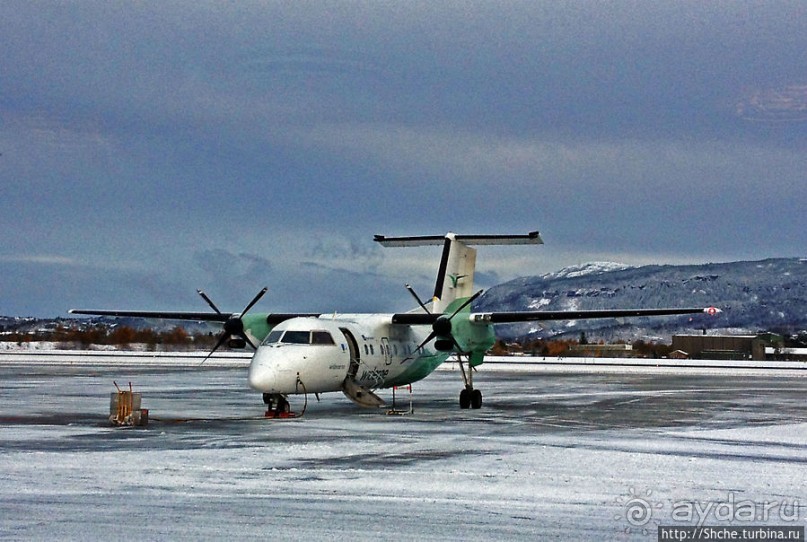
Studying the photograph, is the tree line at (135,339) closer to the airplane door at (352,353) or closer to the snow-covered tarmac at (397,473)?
the airplane door at (352,353)

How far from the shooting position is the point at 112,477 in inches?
530

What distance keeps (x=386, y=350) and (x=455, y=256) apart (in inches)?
187

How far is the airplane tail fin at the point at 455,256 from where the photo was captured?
3086cm

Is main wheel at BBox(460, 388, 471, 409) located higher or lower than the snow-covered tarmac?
higher

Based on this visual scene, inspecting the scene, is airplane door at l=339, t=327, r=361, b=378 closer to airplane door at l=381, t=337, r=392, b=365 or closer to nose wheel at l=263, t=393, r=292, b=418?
airplane door at l=381, t=337, r=392, b=365

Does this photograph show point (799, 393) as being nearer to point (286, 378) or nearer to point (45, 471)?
point (286, 378)

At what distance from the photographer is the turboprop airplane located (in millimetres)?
23969

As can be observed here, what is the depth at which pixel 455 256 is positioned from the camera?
104 ft

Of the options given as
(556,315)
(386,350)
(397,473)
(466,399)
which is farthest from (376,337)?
(397,473)

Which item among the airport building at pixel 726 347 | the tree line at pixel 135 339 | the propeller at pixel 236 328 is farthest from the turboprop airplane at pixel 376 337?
the airport building at pixel 726 347

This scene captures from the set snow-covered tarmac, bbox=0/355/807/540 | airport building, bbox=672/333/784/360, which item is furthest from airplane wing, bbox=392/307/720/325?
airport building, bbox=672/333/784/360

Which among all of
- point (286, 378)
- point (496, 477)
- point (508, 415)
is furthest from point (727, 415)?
point (496, 477)

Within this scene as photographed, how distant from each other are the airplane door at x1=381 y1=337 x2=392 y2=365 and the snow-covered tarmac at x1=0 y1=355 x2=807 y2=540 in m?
1.82

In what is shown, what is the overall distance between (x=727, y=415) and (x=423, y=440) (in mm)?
11263
